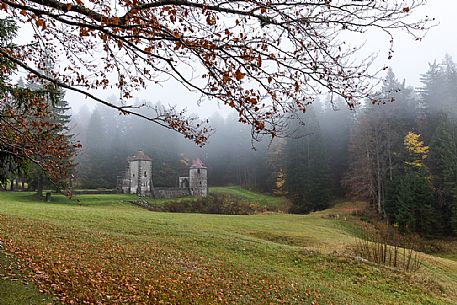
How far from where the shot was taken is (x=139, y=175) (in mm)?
40312

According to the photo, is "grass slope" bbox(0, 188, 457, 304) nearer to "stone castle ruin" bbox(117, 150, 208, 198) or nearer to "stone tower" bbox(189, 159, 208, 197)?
"stone castle ruin" bbox(117, 150, 208, 198)

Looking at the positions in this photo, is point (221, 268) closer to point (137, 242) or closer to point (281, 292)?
point (281, 292)

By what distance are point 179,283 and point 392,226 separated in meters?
24.6

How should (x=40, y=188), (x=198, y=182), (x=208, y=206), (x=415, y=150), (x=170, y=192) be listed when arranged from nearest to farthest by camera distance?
1. (x=415, y=150)
2. (x=40, y=188)
3. (x=208, y=206)
4. (x=170, y=192)
5. (x=198, y=182)

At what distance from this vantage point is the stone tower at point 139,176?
39594 mm

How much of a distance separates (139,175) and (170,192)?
4.34m

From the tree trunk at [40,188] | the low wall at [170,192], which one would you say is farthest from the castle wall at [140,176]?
the tree trunk at [40,188]

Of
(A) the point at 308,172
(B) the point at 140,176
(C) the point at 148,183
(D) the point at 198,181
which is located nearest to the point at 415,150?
(A) the point at 308,172

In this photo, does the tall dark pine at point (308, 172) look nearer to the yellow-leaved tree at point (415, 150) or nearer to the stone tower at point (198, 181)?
the yellow-leaved tree at point (415, 150)

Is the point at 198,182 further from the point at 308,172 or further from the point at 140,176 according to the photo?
the point at 308,172

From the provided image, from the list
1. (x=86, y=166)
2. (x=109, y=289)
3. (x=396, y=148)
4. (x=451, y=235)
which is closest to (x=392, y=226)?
(x=451, y=235)

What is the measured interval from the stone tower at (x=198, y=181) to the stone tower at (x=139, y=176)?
5.01 metres

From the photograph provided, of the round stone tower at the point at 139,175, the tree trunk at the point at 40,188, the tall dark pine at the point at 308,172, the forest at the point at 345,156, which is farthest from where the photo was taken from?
the round stone tower at the point at 139,175

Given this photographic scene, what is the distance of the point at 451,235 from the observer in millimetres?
25219
